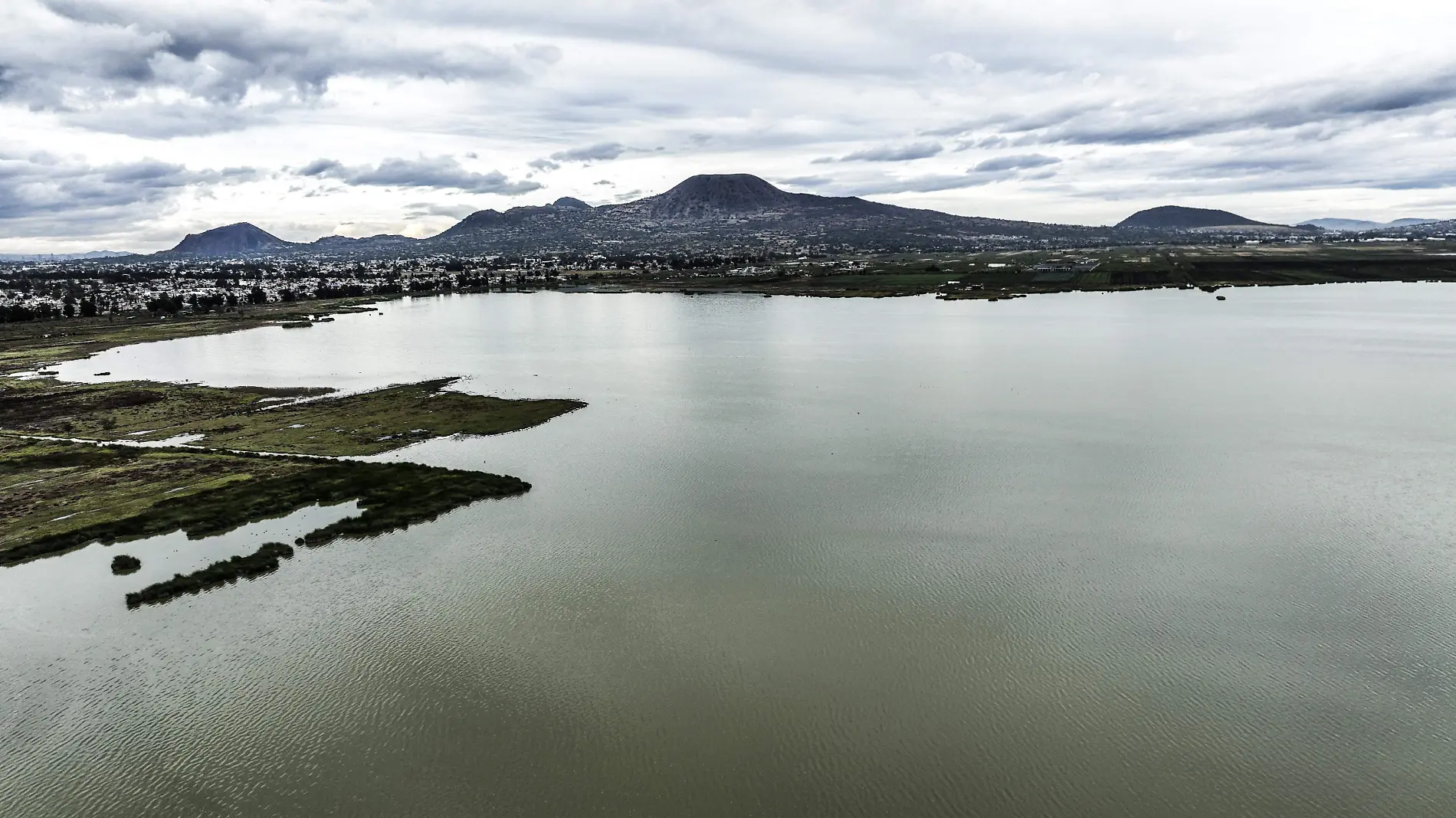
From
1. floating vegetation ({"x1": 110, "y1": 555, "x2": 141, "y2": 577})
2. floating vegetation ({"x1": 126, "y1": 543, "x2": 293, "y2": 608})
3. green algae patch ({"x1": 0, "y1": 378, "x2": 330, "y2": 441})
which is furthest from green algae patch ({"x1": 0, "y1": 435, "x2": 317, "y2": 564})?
floating vegetation ({"x1": 126, "y1": 543, "x2": 293, "y2": 608})

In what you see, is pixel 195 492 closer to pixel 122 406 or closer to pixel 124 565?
pixel 124 565

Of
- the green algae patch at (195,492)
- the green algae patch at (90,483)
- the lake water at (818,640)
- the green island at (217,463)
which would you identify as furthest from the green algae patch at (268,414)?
the lake water at (818,640)

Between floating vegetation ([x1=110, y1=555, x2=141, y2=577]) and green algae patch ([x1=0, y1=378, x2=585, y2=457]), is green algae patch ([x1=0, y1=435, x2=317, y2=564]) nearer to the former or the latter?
green algae patch ([x1=0, y1=378, x2=585, y2=457])

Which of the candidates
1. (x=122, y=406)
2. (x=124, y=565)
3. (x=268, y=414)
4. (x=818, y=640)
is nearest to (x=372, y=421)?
(x=268, y=414)

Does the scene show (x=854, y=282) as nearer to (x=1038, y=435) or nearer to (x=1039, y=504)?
(x=1038, y=435)

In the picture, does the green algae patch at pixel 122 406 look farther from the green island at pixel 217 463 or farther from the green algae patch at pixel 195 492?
the green algae patch at pixel 195 492

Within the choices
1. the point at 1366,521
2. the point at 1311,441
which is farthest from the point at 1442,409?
the point at 1366,521
